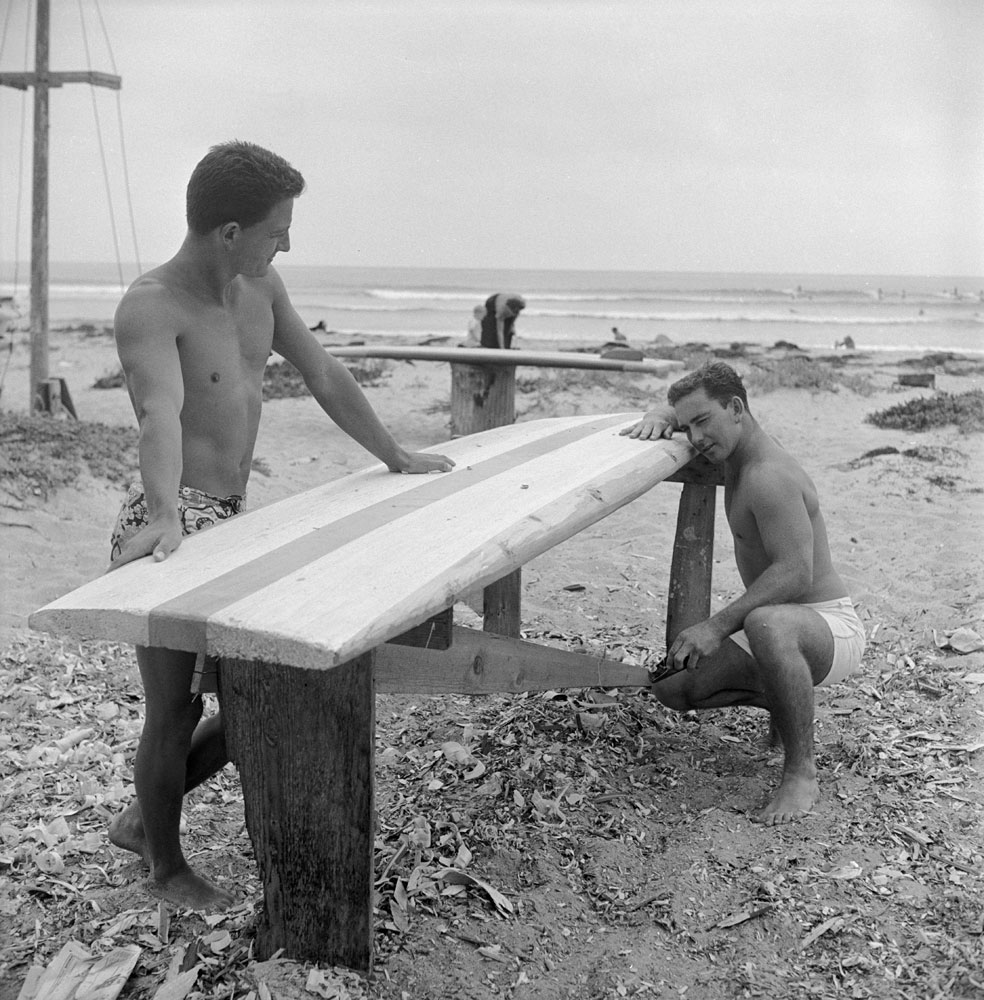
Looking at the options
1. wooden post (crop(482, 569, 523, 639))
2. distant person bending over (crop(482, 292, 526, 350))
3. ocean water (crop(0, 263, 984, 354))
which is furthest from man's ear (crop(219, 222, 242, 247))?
ocean water (crop(0, 263, 984, 354))

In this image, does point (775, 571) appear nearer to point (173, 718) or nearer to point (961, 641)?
point (961, 641)

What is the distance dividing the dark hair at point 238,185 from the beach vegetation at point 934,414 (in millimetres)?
6448

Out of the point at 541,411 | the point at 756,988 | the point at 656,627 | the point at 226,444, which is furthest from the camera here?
the point at 541,411

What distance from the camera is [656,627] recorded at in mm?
4363

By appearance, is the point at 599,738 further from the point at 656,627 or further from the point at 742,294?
the point at 742,294

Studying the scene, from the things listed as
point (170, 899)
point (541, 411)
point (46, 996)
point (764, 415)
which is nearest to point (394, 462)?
point (170, 899)

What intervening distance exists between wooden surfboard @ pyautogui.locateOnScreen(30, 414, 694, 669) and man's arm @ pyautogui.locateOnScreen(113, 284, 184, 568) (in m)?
0.07

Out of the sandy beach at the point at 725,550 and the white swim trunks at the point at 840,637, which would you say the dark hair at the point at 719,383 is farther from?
the sandy beach at the point at 725,550

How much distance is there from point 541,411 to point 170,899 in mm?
6626

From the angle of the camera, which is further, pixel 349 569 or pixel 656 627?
pixel 656 627

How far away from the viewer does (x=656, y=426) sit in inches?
135

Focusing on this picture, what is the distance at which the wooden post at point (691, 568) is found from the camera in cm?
368

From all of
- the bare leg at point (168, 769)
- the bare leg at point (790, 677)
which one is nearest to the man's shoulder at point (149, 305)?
the bare leg at point (168, 769)

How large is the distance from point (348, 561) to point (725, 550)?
3.67 meters
